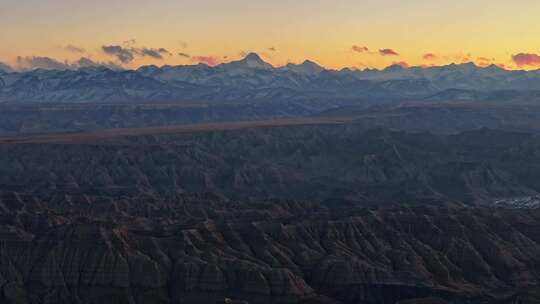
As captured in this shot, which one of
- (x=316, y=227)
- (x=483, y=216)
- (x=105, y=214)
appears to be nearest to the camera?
(x=316, y=227)

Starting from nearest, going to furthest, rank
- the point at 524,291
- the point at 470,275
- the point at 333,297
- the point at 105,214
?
the point at 524,291, the point at 333,297, the point at 470,275, the point at 105,214

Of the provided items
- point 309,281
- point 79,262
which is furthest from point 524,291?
point 79,262

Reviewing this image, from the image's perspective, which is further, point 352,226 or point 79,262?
point 352,226

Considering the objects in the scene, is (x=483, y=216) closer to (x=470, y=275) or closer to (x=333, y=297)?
(x=470, y=275)

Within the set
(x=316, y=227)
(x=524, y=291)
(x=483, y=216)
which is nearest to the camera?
(x=524, y=291)

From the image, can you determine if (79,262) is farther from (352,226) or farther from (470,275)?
(470,275)

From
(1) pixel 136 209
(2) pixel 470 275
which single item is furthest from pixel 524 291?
(1) pixel 136 209

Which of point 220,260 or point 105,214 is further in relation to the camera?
point 105,214

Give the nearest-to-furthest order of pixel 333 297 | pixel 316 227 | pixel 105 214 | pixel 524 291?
pixel 524 291, pixel 333 297, pixel 316 227, pixel 105 214

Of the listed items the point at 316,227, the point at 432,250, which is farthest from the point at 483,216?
the point at 316,227
